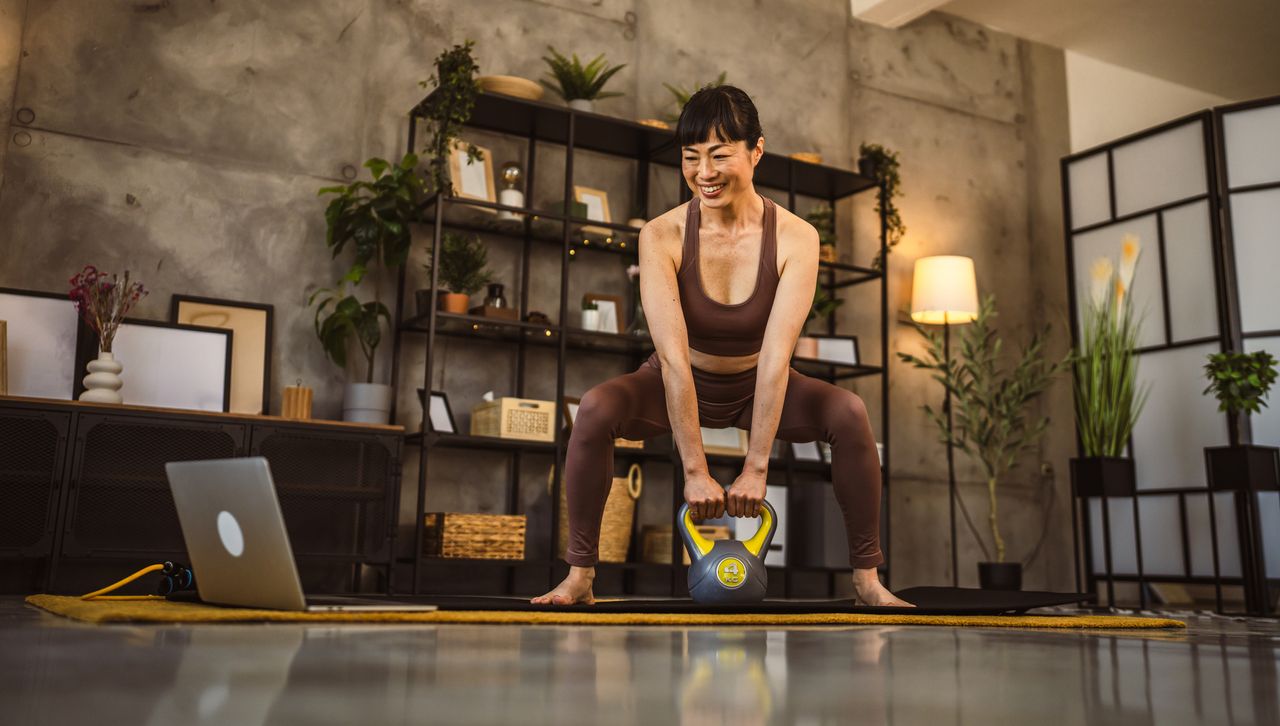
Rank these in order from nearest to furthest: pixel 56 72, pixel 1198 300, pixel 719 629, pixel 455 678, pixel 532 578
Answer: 1. pixel 455 678
2. pixel 719 629
3. pixel 56 72
4. pixel 532 578
5. pixel 1198 300

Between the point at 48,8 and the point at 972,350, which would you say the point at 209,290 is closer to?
the point at 48,8

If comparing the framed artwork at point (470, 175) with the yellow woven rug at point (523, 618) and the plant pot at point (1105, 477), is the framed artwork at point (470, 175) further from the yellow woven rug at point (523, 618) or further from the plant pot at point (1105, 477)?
the plant pot at point (1105, 477)

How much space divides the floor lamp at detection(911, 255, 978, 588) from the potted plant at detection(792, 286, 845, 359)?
1.61 ft

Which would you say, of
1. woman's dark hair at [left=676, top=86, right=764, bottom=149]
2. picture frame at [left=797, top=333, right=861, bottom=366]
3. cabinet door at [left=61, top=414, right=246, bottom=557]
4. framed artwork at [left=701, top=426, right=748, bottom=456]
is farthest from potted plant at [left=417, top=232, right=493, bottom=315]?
woman's dark hair at [left=676, top=86, right=764, bottom=149]

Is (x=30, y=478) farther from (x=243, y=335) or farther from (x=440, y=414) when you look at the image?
(x=440, y=414)

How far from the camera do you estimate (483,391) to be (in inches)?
192

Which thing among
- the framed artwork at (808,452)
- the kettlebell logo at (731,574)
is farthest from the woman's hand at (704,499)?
the framed artwork at (808,452)

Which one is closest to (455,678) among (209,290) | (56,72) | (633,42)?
(209,290)

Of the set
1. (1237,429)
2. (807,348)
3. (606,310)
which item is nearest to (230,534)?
(606,310)

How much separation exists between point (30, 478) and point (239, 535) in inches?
96.5

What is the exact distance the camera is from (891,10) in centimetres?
617

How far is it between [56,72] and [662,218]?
297 centimetres

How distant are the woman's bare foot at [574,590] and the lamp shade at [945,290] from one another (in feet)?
12.3

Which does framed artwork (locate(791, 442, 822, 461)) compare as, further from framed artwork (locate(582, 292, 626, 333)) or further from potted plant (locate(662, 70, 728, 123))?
potted plant (locate(662, 70, 728, 123))
